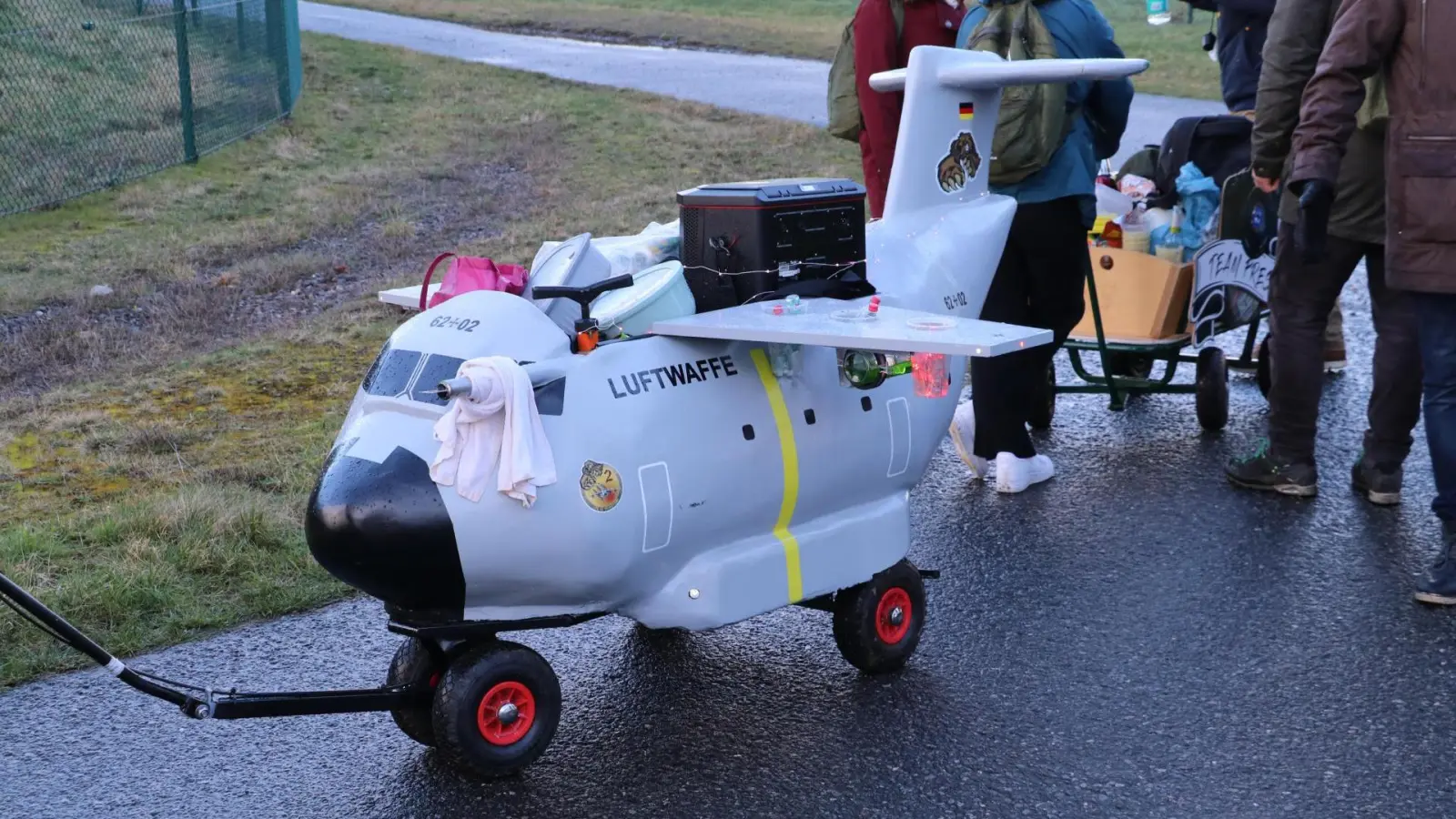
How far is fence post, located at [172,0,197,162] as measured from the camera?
12742mm

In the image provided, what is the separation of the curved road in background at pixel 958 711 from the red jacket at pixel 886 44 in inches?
68.6

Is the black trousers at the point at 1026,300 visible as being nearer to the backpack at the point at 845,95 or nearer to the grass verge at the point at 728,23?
the backpack at the point at 845,95

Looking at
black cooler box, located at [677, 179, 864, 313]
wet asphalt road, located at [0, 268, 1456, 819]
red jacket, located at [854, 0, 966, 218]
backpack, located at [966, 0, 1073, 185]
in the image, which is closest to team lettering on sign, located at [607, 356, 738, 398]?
black cooler box, located at [677, 179, 864, 313]

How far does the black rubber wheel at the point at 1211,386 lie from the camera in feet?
22.1

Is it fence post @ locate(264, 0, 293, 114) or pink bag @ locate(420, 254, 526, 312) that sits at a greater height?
fence post @ locate(264, 0, 293, 114)

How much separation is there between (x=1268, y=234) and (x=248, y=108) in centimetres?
1046

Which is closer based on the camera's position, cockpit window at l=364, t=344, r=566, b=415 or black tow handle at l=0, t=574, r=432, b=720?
black tow handle at l=0, t=574, r=432, b=720

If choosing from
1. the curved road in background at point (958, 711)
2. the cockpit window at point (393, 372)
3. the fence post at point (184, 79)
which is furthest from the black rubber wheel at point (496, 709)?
the fence post at point (184, 79)

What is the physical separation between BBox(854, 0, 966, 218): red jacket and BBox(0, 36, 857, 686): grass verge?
8.64ft

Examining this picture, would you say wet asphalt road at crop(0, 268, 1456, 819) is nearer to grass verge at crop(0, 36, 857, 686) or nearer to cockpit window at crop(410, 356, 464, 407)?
grass verge at crop(0, 36, 857, 686)

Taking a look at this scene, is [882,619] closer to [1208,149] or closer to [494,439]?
[494,439]

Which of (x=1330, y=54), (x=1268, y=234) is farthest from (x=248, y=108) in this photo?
(x=1330, y=54)

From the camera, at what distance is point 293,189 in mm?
12594

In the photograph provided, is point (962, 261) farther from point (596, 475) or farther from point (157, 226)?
point (157, 226)
